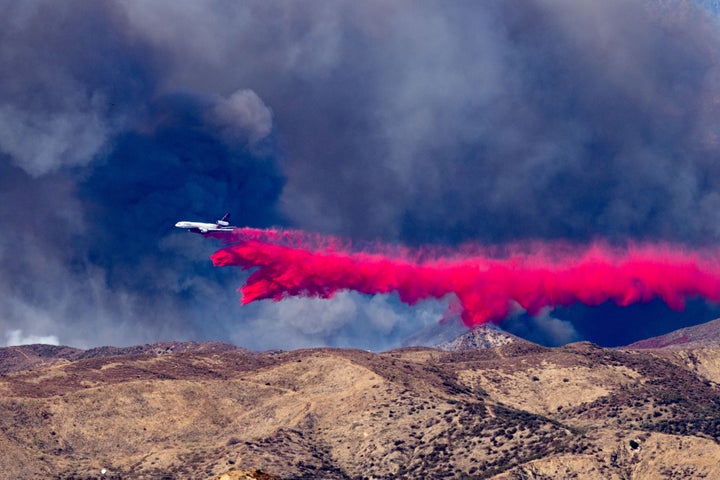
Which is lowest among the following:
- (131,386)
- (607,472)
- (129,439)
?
(607,472)

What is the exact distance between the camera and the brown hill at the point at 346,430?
161 meters

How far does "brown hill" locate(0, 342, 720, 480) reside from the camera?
6329 inches

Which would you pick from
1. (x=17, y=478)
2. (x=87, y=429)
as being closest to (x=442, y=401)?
(x=87, y=429)

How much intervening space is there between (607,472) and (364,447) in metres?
40.4

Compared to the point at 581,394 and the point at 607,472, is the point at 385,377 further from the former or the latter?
the point at 607,472

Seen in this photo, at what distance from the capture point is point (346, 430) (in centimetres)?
17650

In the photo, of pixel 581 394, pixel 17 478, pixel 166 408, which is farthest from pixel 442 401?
pixel 17 478

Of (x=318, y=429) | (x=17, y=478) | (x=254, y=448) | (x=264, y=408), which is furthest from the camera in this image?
(x=264, y=408)

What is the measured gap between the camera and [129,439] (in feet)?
572

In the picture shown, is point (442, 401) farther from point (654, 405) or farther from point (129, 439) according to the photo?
point (129, 439)

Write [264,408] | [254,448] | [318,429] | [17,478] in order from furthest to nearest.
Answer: [264,408] < [318,429] < [254,448] < [17,478]

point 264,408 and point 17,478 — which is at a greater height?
point 264,408

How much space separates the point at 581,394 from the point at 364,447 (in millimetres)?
50858

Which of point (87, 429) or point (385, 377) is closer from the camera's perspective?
point (87, 429)
